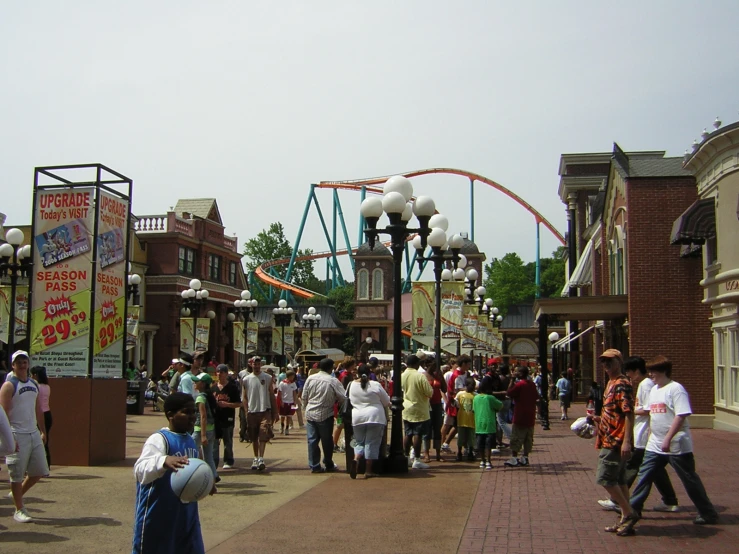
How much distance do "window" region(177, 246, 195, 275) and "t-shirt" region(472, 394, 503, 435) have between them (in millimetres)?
41237

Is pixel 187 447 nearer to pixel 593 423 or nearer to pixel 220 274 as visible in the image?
pixel 593 423

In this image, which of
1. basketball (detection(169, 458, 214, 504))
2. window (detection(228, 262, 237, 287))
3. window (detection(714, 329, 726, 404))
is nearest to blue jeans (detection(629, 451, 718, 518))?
basketball (detection(169, 458, 214, 504))

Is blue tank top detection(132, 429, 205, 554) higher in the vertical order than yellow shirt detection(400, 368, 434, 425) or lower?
lower

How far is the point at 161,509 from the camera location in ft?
15.7

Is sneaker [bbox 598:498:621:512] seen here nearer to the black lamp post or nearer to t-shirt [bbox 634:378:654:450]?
t-shirt [bbox 634:378:654:450]

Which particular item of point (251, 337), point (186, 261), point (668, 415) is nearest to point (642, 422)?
point (668, 415)

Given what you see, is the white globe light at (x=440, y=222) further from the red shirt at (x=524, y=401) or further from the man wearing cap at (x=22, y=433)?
the man wearing cap at (x=22, y=433)

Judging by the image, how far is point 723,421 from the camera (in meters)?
20.4

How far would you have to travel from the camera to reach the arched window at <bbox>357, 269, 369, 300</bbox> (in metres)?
72.7

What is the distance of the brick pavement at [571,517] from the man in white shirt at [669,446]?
→ 0.27 metres

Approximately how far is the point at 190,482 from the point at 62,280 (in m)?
9.73

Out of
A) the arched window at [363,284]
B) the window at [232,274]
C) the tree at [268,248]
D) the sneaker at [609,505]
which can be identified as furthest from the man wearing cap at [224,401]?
the tree at [268,248]

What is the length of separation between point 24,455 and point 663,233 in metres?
18.2

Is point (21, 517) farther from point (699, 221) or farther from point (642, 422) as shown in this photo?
point (699, 221)
